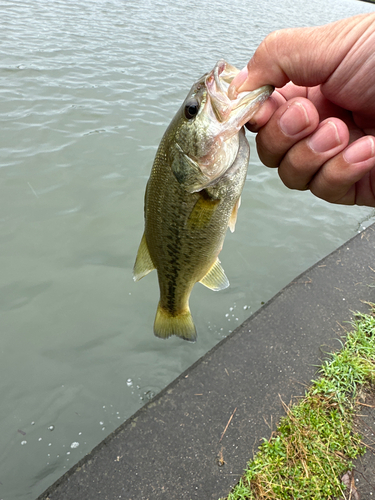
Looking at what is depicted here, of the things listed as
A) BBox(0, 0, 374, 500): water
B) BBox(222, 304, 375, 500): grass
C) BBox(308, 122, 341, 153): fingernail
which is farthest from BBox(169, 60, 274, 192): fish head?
BBox(0, 0, 374, 500): water

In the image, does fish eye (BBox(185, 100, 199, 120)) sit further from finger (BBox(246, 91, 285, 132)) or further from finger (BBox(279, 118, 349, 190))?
finger (BBox(279, 118, 349, 190))

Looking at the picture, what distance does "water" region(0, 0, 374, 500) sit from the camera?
3.36 meters

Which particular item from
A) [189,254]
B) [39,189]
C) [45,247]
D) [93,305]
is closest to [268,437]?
[189,254]

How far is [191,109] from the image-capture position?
5.84ft

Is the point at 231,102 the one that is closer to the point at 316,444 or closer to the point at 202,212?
the point at 202,212

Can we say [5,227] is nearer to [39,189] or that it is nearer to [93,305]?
[39,189]

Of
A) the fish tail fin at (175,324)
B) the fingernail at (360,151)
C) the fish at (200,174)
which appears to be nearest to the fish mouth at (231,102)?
the fish at (200,174)

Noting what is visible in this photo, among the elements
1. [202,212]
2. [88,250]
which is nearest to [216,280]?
[202,212]

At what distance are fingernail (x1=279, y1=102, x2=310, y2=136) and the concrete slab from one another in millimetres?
2122

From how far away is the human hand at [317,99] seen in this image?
71.7 inches

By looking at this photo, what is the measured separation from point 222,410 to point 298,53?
2.65 meters

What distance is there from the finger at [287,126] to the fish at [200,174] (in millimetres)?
175

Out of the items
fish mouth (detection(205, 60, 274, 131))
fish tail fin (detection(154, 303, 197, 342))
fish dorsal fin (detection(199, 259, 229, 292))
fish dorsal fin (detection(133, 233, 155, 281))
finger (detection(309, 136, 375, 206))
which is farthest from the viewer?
fish tail fin (detection(154, 303, 197, 342))

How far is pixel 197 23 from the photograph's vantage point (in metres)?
14.9
